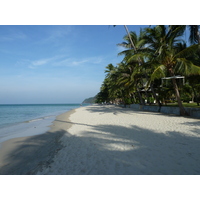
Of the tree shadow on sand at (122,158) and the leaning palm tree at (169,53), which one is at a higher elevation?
the leaning palm tree at (169,53)

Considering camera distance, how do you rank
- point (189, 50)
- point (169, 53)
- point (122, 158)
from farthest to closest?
point (169, 53), point (189, 50), point (122, 158)

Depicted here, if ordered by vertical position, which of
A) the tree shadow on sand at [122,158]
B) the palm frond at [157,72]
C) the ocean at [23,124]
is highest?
the palm frond at [157,72]

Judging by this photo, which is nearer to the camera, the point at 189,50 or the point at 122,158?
the point at 122,158

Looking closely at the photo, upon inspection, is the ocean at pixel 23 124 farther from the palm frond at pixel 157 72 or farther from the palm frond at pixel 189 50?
the palm frond at pixel 189 50

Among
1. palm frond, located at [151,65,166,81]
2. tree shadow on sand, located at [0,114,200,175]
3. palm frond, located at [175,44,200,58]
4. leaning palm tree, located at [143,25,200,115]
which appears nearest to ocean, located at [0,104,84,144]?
tree shadow on sand, located at [0,114,200,175]

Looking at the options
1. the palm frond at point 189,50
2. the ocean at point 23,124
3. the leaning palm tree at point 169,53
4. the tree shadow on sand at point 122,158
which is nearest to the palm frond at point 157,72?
the leaning palm tree at point 169,53

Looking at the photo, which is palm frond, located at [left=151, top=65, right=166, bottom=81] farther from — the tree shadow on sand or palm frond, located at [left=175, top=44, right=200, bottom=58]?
the tree shadow on sand

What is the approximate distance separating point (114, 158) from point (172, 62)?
9916mm

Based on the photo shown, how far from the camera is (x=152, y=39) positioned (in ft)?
37.1

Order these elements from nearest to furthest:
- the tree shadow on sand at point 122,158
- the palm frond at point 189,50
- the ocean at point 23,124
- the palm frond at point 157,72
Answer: the tree shadow on sand at point 122,158 < the ocean at point 23,124 < the palm frond at point 189,50 < the palm frond at point 157,72

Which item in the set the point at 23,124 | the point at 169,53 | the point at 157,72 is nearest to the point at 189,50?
the point at 169,53

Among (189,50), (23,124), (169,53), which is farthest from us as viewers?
(23,124)

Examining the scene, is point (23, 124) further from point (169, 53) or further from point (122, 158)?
point (169, 53)
